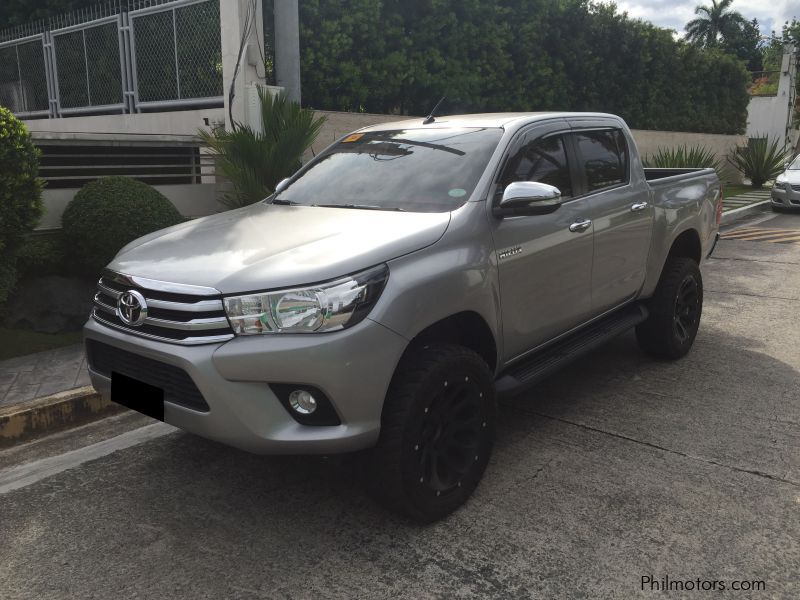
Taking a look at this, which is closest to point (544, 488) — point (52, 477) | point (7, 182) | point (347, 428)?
point (347, 428)

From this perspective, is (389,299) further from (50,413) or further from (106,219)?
(106,219)

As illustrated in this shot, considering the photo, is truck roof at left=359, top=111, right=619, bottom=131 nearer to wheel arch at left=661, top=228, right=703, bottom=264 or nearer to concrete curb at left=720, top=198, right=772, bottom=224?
wheel arch at left=661, top=228, right=703, bottom=264

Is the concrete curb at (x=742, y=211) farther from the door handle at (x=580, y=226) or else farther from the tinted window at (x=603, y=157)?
the door handle at (x=580, y=226)

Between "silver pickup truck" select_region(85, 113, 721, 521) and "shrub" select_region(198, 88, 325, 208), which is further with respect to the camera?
"shrub" select_region(198, 88, 325, 208)

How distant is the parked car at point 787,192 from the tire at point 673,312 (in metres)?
10.6

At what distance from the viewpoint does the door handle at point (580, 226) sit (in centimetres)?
378

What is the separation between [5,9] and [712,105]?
1746 cm

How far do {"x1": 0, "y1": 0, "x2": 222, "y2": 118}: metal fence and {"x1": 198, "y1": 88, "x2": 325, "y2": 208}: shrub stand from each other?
5.68 feet

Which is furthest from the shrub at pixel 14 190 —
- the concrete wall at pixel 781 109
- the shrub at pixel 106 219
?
the concrete wall at pixel 781 109

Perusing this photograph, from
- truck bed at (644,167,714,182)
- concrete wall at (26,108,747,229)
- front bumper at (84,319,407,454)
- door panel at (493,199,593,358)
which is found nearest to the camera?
front bumper at (84,319,407,454)

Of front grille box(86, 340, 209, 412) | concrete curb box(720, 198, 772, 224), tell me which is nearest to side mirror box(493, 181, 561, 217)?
front grille box(86, 340, 209, 412)

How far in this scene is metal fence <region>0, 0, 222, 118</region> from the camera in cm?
844

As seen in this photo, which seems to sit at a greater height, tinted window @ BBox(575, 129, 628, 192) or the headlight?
tinted window @ BBox(575, 129, 628, 192)

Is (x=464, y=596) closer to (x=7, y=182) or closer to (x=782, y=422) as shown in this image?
(x=782, y=422)
